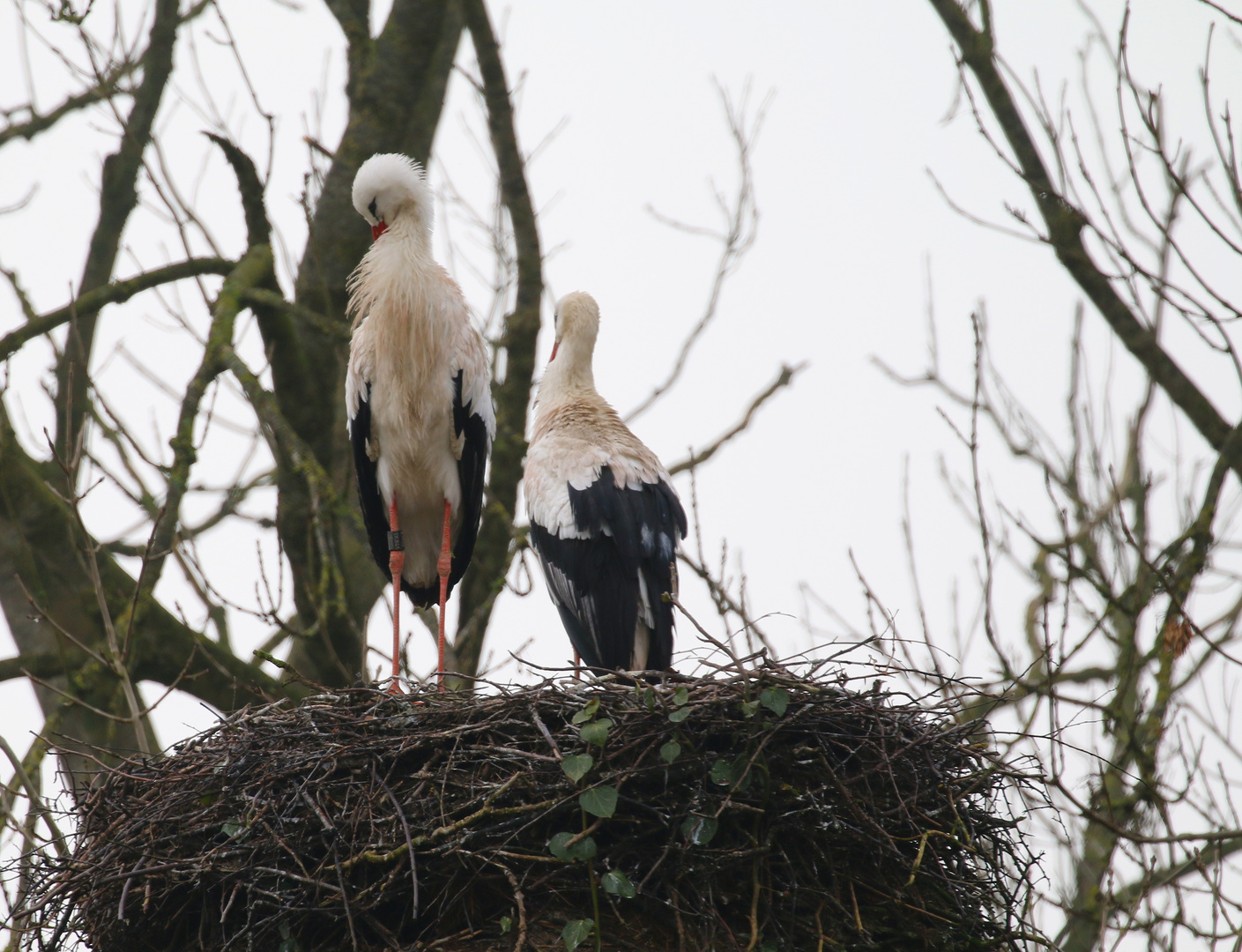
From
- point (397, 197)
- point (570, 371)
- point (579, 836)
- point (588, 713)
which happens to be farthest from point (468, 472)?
point (579, 836)

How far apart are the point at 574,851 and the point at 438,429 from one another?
2478 millimetres

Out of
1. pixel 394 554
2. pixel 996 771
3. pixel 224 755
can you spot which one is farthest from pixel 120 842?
pixel 996 771

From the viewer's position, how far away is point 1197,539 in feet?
17.1

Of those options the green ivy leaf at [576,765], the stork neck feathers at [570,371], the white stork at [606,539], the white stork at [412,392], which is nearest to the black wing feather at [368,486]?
the white stork at [412,392]

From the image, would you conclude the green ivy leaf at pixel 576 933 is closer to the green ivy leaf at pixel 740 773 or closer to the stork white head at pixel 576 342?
the green ivy leaf at pixel 740 773

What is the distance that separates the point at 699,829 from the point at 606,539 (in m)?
1.77

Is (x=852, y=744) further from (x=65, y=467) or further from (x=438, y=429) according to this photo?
(x=65, y=467)

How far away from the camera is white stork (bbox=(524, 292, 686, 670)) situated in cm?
474

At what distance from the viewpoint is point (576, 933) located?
3.16 meters

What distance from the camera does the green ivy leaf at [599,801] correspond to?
315 centimetres

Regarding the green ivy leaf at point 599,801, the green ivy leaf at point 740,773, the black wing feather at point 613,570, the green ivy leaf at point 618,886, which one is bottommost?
the green ivy leaf at point 618,886

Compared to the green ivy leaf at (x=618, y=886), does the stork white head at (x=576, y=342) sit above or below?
above

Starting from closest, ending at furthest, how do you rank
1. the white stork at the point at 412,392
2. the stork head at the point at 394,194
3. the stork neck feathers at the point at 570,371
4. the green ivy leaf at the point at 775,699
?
the green ivy leaf at the point at 775,699 < the white stork at the point at 412,392 < the stork head at the point at 394,194 < the stork neck feathers at the point at 570,371

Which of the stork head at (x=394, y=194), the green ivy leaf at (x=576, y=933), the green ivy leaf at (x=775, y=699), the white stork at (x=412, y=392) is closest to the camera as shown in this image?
the green ivy leaf at (x=576, y=933)
